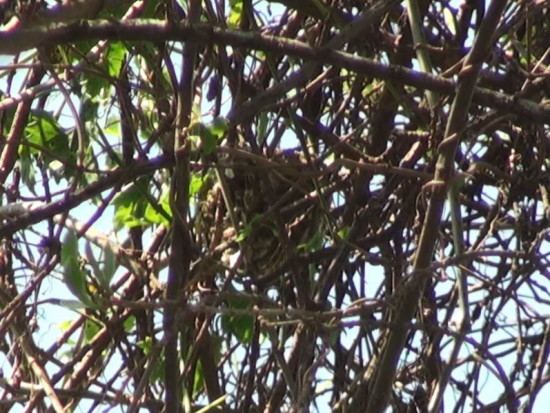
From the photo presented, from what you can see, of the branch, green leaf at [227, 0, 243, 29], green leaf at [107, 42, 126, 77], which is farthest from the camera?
green leaf at [227, 0, 243, 29]

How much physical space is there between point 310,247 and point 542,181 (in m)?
0.35

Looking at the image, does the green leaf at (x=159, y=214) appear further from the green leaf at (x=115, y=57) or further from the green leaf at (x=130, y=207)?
the green leaf at (x=115, y=57)

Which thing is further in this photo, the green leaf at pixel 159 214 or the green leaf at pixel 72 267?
the green leaf at pixel 159 214

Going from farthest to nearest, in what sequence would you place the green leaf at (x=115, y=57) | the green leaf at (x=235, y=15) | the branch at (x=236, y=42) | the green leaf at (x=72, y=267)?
1. the green leaf at (x=235, y=15)
2. the green leaf at (x=115, y=57)
3. the green leaf at (x=72, y=267)
4. the branch at (x=236, y=42)

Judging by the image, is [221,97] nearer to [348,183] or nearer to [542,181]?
[348,183]

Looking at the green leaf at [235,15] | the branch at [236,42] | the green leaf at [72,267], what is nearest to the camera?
the branch at [236,42]

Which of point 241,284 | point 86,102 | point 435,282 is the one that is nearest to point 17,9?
point 86,102

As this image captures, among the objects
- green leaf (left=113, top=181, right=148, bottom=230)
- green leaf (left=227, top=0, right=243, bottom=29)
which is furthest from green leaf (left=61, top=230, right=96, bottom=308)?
green leaf (left=227, top=0, right=243, bottom=29)

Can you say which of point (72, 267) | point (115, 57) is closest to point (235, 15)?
point (115, 57)

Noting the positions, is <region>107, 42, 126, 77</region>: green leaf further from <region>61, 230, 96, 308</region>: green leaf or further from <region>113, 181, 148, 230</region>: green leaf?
<region>61, 230, 96, 308</region>: green leaf

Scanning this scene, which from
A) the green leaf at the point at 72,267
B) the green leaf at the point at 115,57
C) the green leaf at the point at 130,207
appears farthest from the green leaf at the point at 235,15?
the green leaf at the point at 72,267

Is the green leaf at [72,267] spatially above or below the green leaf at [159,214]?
below

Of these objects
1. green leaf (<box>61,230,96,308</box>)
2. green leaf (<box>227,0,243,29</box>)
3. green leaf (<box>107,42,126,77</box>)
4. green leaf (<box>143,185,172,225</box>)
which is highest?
green leaf (<box>227,0,243,29</box>)

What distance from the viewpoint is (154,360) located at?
1.47 m
